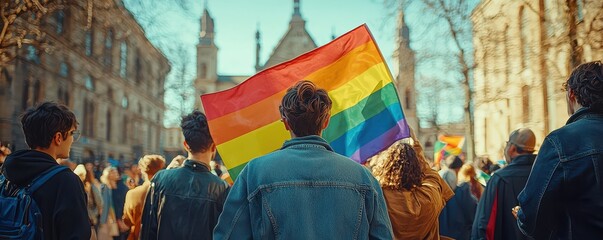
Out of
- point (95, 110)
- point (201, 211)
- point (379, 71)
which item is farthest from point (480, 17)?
point (95, 110)

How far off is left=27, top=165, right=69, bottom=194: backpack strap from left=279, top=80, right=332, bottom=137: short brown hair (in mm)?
1339

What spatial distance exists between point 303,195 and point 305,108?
407mm

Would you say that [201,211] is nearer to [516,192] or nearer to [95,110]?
[516,192]

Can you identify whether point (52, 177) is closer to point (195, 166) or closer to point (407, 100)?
point (195, 166)

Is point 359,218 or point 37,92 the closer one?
point 359,218

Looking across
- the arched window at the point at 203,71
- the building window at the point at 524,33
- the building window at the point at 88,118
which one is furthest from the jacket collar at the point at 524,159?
the arched window at the point at 203,71

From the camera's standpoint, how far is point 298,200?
2479mm

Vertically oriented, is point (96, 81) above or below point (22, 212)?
above

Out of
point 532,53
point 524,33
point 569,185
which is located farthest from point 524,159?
point 524,33

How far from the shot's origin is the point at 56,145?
314 cm

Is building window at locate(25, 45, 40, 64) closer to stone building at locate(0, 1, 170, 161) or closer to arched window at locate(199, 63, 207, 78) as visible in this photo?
stone building at locate(0, 1, 170, 161)

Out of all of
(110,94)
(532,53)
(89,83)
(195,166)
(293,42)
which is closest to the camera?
(195,166)

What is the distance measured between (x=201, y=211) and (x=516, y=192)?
2578 millimetres

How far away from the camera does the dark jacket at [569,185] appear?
2699mm
